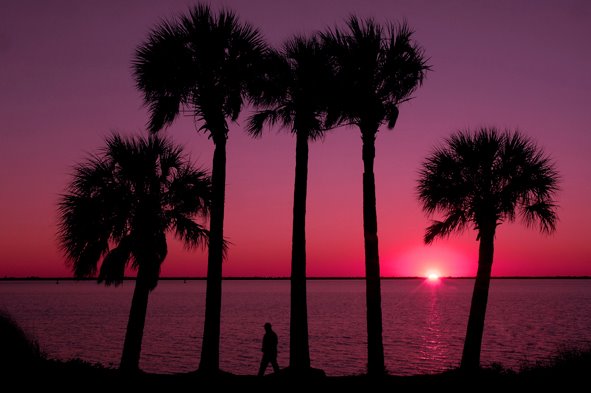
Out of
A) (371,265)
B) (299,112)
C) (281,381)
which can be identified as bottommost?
(281,381)

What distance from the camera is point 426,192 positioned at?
24.3 metres

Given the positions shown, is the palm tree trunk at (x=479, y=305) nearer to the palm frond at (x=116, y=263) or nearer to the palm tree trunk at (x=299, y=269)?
the palm tree trunk at (x=299, y=269)

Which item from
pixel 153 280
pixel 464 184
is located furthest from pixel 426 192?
pixel 153 280

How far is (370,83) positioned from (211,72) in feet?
16.4

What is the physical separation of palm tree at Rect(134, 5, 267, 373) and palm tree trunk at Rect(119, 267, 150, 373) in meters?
2.53

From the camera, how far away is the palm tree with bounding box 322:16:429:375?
1984 cm

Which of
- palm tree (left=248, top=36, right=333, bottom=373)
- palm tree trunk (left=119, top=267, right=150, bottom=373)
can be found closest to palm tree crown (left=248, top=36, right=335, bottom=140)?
palm tree (left=248, top=36, right=333, bottom=373)

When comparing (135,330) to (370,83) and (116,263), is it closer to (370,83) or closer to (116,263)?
(116,263)

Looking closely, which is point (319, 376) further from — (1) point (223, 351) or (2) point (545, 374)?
(1) point (223, 351)

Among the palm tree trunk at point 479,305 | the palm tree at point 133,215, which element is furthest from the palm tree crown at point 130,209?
the palm tree trunk at point 479,305

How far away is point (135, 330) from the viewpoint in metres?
21.0

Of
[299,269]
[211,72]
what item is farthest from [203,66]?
[299,269]

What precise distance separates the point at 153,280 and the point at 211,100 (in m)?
6.40

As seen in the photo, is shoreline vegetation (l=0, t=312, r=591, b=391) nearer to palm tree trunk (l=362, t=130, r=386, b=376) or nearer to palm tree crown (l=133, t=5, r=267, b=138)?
palm tree trunk (l=362, t=130, r=386, b=376)
